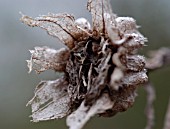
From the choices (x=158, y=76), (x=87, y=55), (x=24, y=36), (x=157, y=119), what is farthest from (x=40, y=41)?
(x=87, y=55)

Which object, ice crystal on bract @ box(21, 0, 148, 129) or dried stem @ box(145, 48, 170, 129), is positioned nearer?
ice crystal on bract @ box(21, 0, 148, 129)

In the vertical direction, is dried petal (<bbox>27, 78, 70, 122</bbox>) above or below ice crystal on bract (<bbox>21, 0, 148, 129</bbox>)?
below

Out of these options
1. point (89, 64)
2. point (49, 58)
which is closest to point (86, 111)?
point (89, 64)

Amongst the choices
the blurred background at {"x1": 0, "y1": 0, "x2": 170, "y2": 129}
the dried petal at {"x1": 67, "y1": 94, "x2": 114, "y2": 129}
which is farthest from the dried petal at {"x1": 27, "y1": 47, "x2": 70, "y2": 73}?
the blurred background at {"x1": 0, "y1": 0, "x2": 170, "y2": 129}

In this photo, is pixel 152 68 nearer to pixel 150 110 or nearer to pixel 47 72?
pixel 150 110

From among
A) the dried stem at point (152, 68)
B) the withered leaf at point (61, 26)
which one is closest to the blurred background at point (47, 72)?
the dried stem at point (152, 68)

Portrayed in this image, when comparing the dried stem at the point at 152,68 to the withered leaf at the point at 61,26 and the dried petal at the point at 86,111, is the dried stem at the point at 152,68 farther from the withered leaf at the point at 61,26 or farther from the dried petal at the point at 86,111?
the dried petal at the point at 86,111

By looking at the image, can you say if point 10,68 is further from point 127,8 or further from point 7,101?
point 127,8

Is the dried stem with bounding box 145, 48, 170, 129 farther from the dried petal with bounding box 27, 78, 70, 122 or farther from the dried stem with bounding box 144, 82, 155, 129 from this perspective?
the dried petal with bounding box 27, 78, 70, 122
